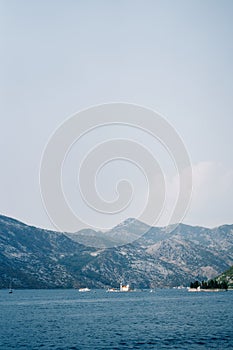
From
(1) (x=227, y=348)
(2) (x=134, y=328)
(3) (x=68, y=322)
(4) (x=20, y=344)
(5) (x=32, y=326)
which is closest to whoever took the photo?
(1) (x=227, y=348)

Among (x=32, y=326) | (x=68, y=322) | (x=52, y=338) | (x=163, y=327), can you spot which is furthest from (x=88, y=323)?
(x=52, y=338)

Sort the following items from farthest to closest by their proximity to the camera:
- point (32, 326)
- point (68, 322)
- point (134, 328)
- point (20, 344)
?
point (68, 322), point (32, 326), point (134, 328), point (20, 344)

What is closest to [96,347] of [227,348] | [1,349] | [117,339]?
[117,339]

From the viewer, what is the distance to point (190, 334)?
407 feet

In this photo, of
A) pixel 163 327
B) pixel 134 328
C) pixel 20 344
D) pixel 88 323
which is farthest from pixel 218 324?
pixel 20 344

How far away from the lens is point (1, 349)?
340ft

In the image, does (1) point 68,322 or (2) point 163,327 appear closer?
(2) point 163,327

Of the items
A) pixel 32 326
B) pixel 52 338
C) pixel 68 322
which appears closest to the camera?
pixel 52 338

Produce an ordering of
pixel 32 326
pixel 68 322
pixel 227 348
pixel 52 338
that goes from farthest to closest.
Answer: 1. pixel 68 322
2. pixel 32 326
3. pixel 52 338
4. pixel 227 348

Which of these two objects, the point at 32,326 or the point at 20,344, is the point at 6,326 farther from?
the point at 20,344

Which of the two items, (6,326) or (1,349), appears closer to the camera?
(1,349)

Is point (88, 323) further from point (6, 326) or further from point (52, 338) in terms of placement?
point (52, 338)

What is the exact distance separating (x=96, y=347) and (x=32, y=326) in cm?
5517

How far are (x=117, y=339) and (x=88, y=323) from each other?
153 feet
